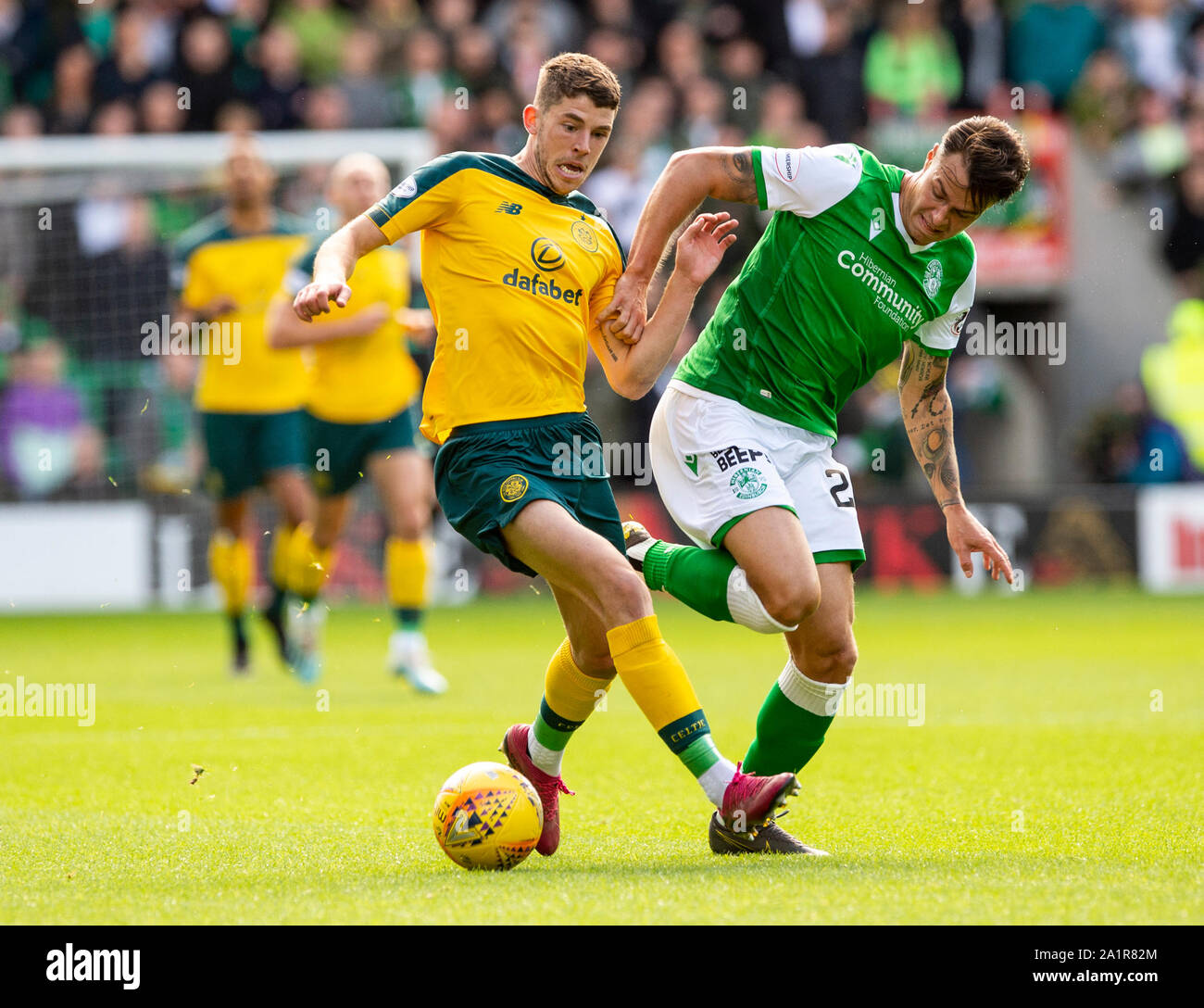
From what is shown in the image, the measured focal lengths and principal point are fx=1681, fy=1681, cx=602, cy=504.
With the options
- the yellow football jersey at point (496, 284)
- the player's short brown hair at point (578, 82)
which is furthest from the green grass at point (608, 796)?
the player's short brown hair at point (578, 82)

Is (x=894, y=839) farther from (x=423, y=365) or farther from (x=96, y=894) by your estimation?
(x=423, y=365)

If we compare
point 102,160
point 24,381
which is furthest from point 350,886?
point 24,381

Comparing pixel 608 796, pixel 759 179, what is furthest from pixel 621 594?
pixel 608 796

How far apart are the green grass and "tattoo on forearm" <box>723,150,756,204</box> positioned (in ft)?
6.56

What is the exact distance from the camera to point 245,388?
10250mm

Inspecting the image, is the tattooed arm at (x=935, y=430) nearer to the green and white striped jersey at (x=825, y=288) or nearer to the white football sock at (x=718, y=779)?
the green and white striped jersey at (x=825, y=288)

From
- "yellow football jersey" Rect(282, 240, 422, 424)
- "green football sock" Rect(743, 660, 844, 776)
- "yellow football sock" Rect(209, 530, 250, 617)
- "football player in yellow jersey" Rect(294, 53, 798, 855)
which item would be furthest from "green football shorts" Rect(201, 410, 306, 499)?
"green football sock" Rect(743, 660, 844, 776)

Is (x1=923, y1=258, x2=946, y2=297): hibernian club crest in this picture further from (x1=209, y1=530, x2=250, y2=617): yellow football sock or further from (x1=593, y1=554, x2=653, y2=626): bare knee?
(x1=209, y1=530, x2=250, y2=617): yellow football sock

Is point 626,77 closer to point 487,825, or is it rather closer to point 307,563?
point 307,563

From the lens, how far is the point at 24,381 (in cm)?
1506

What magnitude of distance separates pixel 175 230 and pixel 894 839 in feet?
35.0

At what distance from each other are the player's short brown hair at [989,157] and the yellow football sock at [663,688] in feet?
5.29

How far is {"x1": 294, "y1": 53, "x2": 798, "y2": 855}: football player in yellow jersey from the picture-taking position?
16.0 feet

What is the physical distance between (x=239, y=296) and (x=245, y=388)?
0.56m
